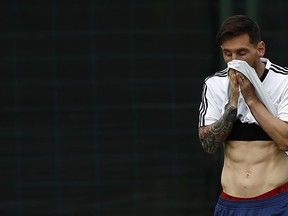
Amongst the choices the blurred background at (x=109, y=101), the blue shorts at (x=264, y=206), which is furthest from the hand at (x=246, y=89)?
the blurred background at (x=109, y=101)

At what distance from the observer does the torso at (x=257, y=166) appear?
17.6ft

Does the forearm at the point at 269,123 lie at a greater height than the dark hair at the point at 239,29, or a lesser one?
lesser

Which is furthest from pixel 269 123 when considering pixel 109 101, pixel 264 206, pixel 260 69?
pixel 109 101

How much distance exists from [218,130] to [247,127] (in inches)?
6.4

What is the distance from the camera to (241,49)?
5211mm

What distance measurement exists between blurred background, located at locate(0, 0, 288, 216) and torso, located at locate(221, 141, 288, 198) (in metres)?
3.30

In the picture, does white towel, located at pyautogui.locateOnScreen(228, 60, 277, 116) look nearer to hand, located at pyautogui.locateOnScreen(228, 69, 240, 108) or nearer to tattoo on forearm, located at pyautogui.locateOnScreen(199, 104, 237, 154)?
hand, located at pyautogui.locateOnScreen(228, 69, 240, 108)

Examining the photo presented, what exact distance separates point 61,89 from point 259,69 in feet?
11.9

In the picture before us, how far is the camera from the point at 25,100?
8766 millimetres

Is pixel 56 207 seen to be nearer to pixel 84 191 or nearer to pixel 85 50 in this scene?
pixel 84 191

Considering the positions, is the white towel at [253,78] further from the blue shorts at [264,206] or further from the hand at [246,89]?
the blue shorts at [264,206]

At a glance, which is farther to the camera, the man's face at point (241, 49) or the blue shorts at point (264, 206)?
the blue shorts at point (264, 206)

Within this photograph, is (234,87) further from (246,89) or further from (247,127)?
(247,127)

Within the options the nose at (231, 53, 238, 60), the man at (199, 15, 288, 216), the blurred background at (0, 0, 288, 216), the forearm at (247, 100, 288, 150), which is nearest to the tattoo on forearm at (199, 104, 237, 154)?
the man at (199, 15, 288, 216)
